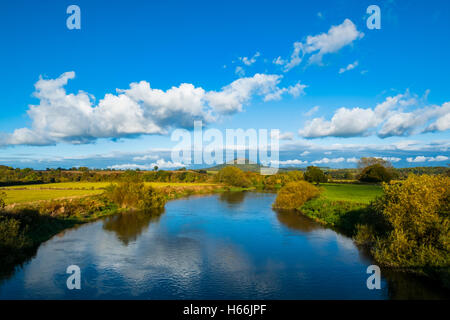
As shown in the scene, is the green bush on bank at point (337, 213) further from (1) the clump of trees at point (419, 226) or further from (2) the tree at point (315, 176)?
(2) the tree at point (315, 176)

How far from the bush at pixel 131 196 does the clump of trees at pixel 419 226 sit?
35.5 m

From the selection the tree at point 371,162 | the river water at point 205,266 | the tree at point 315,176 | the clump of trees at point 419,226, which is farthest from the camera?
the tree at point 371,162

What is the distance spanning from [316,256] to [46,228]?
26468mm

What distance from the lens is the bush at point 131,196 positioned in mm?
43625

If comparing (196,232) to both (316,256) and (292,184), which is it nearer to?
(316,256)

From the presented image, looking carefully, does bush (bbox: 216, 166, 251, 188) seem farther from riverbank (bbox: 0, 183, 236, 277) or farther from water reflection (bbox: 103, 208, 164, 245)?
riverbank (bbox: 0, 183, 236, 277)

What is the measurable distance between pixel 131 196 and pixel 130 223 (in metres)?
10.3

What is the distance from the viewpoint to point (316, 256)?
20875 millimetres

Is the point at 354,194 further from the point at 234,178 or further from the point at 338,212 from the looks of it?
the point at 234,178

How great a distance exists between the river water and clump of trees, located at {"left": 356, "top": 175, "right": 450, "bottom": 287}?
3.94ft

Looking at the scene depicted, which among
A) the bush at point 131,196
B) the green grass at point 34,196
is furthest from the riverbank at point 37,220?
the green grass at point 34,196

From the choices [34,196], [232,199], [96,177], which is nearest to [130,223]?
[34,196]

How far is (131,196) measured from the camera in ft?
142
